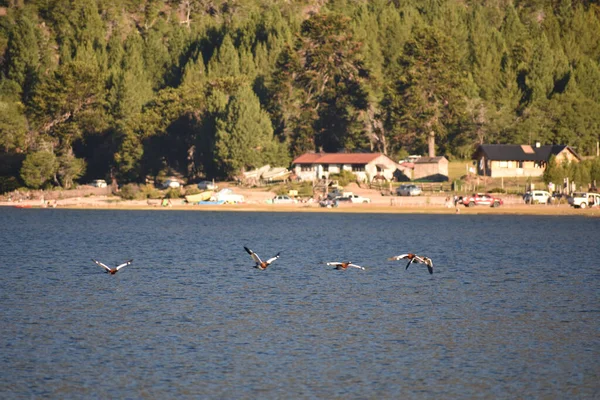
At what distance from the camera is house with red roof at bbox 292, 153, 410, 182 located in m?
142

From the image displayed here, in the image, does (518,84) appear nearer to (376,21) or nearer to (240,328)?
(376,21)

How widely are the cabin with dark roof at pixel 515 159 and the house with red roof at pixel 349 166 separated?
13098 millimetres

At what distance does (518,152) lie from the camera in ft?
458

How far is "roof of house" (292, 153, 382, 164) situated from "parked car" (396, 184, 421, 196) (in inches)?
721

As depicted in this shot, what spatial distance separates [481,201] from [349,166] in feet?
108

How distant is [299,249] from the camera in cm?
7888

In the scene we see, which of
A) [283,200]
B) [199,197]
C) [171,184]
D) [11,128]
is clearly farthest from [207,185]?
[11,128]

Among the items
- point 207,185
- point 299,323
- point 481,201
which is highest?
point 207,185

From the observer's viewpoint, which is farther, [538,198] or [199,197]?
[199,197]

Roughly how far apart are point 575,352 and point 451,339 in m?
5.04

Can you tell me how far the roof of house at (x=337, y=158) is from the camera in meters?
142

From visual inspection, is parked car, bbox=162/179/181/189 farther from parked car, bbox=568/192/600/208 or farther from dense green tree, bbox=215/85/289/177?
parked car, bbox=568/192/600/208

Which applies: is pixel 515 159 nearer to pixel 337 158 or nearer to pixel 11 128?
pixel 337 158

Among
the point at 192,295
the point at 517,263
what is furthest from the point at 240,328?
the point at 517,263
